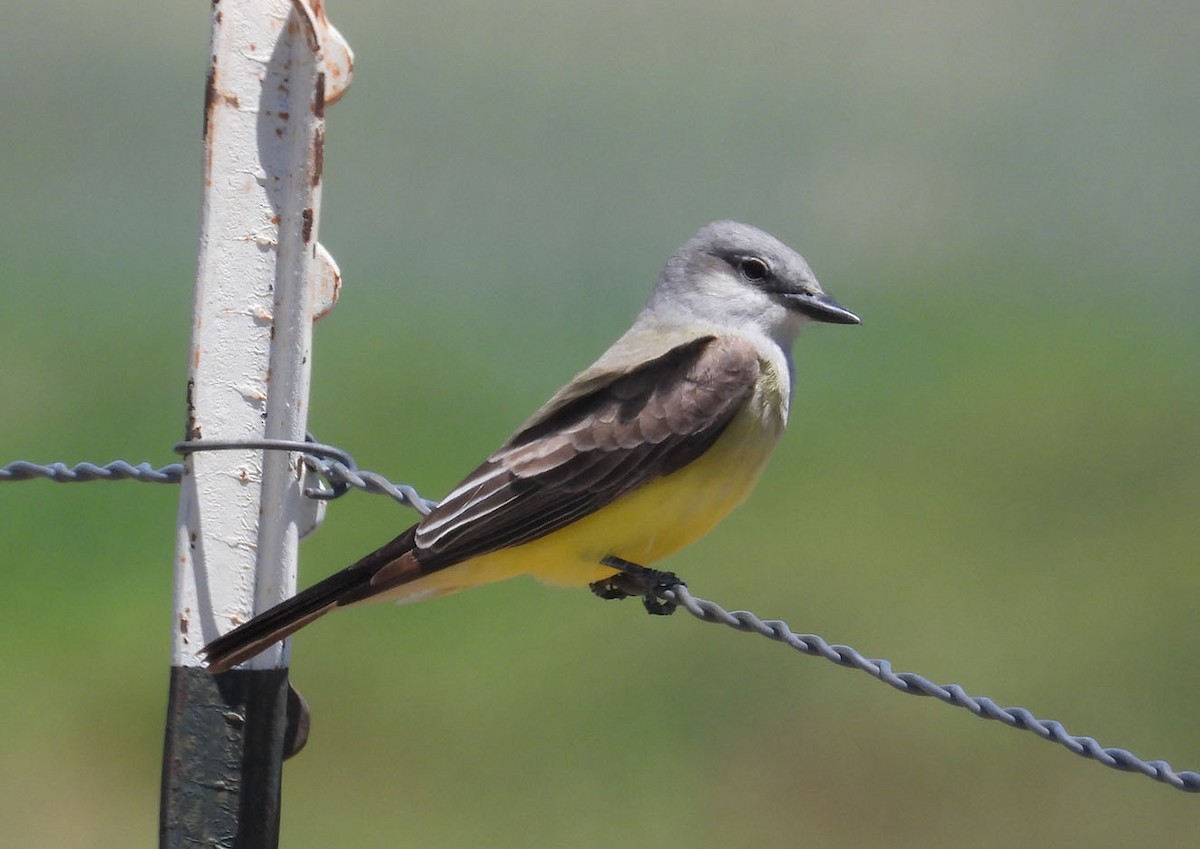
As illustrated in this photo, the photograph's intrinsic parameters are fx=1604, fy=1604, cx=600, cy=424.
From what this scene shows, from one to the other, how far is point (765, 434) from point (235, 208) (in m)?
1.18

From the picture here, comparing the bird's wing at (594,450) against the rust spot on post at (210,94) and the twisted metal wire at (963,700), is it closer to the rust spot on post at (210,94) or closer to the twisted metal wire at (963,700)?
the twisted metal wire at (963,700)

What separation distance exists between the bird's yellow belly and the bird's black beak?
0.42 m

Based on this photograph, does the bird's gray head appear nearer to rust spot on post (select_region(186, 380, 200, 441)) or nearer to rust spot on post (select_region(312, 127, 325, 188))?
rust spot on post (select_region(312, 127, 325, 188))

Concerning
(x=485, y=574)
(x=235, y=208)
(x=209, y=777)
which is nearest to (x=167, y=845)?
(x=209, y=777)

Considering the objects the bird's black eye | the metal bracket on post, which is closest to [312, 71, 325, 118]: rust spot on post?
the metal bracket on post

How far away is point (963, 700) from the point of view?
2.18 meters

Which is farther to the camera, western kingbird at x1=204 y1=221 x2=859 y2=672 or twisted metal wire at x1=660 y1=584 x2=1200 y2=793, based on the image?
western kingbird at x1=204 y1=221 x2=859 y2=672

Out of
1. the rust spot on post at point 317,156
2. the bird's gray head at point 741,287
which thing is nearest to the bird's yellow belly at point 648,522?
the bird's gray head at point 741,287

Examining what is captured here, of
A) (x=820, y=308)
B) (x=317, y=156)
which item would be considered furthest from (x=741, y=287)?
(x=317, y=156)

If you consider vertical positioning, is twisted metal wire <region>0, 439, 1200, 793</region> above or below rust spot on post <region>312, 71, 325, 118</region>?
below

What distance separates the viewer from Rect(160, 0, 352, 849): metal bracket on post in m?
2.71

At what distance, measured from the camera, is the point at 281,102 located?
2.76 metres

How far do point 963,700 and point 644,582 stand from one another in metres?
1.05

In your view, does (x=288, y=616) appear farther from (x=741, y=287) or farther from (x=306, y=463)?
(x=741, y=287)
